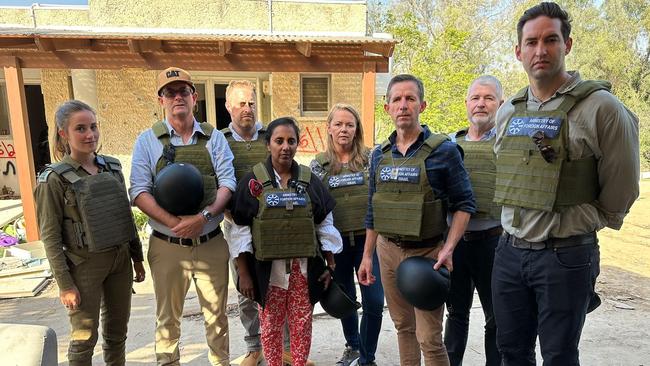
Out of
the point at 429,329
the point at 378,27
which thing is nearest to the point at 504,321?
the point at 429,329

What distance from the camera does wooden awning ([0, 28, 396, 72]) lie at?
700 centimetres

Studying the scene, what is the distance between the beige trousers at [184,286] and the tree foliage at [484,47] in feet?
35.7

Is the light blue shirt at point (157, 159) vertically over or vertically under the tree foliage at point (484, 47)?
under

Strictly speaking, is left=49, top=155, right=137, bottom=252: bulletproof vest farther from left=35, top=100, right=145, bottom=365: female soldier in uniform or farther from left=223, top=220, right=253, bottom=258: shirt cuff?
left=223, top=220, right=253, bottom=258: shirt cuff

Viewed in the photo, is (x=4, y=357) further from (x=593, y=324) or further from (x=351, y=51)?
(x=351, y=51)

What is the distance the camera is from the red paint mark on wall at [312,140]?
9633 millimetres

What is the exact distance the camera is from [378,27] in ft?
61.9

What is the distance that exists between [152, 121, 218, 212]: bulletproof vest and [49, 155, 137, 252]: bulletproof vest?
0.33 meters

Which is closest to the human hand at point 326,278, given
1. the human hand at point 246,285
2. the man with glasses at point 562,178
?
the human hand at point 246,285

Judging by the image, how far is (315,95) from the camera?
9820mm

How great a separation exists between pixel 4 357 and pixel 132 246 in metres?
1.15

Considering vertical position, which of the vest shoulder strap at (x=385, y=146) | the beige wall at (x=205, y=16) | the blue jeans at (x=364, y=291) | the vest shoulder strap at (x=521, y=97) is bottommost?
the blue jeans at (x=364, y=291)

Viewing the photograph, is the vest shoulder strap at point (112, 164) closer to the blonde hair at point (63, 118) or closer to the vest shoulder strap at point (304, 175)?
the blonde hair at point (63, 118)

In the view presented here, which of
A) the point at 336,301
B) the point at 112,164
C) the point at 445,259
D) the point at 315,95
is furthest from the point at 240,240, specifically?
the point at 315,95
